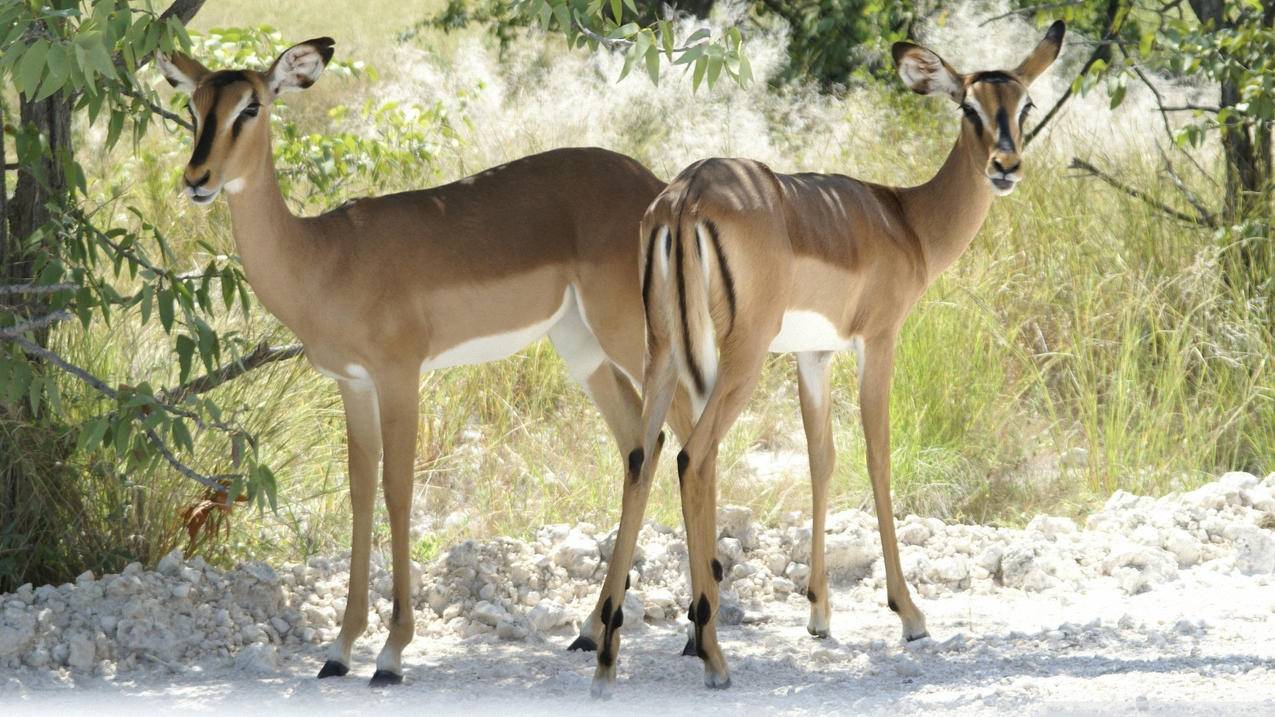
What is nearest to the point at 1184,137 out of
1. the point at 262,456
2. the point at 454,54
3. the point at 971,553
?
the point at 971,553

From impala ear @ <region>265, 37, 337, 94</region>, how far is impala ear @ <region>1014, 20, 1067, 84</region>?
7.68 feet

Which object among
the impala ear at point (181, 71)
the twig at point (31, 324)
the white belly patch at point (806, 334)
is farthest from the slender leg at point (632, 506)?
the twig at point (31, 324)

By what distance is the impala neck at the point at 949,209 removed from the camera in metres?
5.64

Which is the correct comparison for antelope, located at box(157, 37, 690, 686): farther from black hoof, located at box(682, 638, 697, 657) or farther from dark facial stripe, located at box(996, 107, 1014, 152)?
dark facial stripe, located at box(996, 107, 1014, 152)

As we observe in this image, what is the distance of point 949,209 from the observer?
566cm

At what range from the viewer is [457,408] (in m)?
8.02

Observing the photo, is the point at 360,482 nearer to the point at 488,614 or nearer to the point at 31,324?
the point at 488,614

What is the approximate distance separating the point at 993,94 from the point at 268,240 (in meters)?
2.39

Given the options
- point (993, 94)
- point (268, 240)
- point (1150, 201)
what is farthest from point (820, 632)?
point (1150, 201)

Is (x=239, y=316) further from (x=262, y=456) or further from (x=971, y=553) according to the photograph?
(x=971, y=553)

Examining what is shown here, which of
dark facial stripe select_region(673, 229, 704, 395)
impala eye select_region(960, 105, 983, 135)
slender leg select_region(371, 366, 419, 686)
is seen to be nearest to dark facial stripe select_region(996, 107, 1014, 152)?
impala eye select_region(960, 105, 983, 135)

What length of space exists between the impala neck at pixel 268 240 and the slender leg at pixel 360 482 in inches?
14.1

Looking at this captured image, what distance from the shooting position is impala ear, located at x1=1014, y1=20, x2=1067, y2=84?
5523 mm

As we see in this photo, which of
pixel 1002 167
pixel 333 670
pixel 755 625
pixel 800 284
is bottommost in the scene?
pixel 755 625
